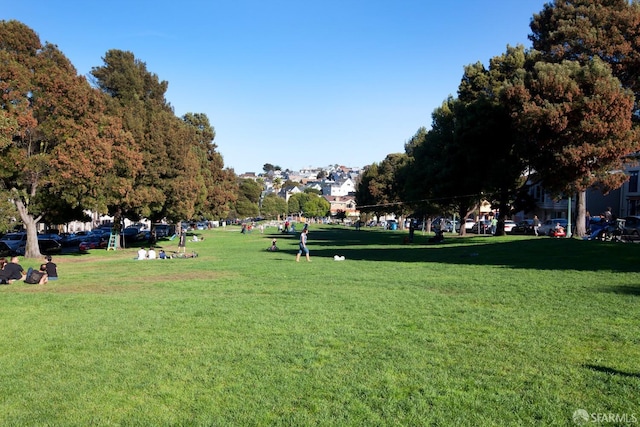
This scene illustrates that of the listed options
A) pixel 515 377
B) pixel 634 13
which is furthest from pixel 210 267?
pixel 634 13

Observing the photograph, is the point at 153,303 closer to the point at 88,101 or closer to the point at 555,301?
the point at 555,301

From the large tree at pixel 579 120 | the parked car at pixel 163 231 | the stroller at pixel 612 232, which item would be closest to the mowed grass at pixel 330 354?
the stroller at pixel 612 232

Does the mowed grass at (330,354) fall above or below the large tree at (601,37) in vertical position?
below

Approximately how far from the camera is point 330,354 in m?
8.12

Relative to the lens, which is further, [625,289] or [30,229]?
[30,229]

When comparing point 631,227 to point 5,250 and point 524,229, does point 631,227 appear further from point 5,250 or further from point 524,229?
point 5,250

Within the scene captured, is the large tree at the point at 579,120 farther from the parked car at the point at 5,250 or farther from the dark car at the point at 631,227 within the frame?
the parked car at the point at 5,250

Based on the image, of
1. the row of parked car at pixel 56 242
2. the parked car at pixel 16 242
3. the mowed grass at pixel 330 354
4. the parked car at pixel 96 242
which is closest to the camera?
the mowed grass at pixel 330 354

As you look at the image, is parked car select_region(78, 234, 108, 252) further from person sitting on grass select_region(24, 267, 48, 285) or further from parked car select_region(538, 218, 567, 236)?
parked car select_region(538, 218, 567, 236)

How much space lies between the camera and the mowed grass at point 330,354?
5957 millimetres

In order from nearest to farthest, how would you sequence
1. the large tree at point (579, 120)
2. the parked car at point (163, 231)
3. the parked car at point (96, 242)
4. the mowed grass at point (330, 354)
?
the mowed grass at point (330, 354), the large tree at point (579, 120), the parked car at point (96, 242), the parked car at point (163, 231)

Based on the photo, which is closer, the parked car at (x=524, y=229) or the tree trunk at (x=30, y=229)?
the tree trunk at (x=30, y=229)

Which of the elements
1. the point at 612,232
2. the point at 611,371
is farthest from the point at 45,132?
the point at 612,232

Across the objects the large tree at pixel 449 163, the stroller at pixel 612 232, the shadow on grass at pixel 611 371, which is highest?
the large tree at pixel 449 163
